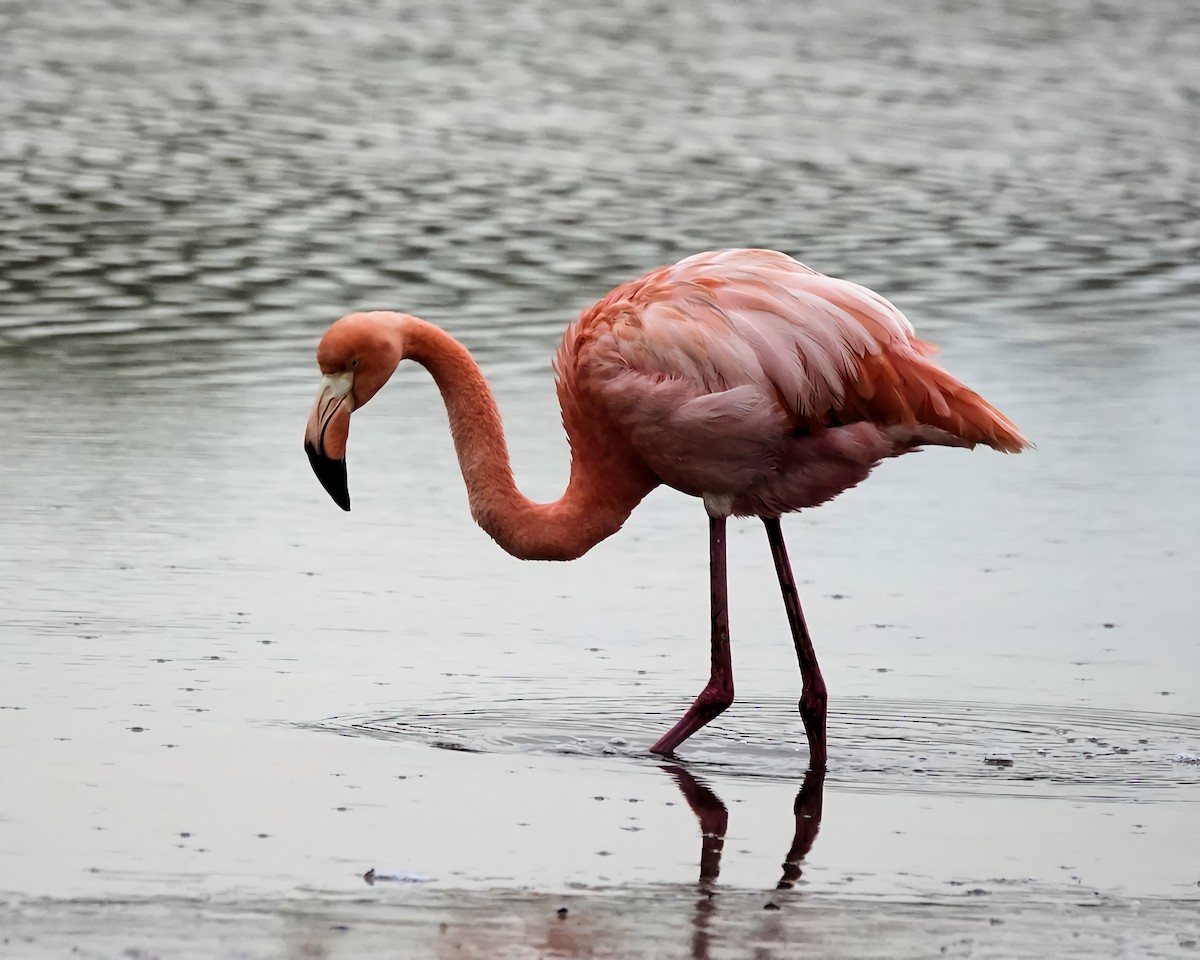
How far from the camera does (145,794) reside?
5.52 m

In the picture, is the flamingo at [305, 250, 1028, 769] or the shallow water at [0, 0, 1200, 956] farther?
the flamingo at [305, 250, 1028, 769]

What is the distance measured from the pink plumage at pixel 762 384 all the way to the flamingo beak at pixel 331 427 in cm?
66

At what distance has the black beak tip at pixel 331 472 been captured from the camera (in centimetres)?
627

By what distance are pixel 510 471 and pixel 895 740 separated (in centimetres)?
137

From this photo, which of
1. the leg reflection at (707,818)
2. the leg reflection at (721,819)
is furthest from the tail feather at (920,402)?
the leg reflection at (707,818)

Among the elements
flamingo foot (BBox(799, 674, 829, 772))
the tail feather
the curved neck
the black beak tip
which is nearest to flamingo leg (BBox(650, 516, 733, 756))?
flamingo foot (BBox(799, 674, 829, 772))

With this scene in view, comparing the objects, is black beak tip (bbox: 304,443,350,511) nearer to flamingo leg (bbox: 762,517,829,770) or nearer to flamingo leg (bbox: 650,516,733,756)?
flamingo leg (bbox: 650,516,733,756)

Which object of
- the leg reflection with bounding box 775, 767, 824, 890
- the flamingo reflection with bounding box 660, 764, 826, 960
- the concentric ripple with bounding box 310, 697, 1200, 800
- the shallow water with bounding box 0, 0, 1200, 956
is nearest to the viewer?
the flamingo reflection with bounding box 660, 764, 826, 960

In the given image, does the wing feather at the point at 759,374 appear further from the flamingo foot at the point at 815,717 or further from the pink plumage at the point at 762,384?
the flamingo foot at the point at 815,717

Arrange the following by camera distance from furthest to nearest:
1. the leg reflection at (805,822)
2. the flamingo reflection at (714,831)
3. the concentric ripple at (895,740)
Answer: the concentric ripple at (895,740) < the leg reflection at (805,822) < the flamingo reflection at (714,831)

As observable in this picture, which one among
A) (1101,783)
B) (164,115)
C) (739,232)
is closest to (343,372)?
(1101,783)

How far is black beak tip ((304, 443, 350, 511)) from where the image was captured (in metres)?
6.27

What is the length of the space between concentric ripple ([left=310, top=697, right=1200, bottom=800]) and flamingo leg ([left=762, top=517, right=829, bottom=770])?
60 mm

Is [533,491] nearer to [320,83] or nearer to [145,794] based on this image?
[145,794]
